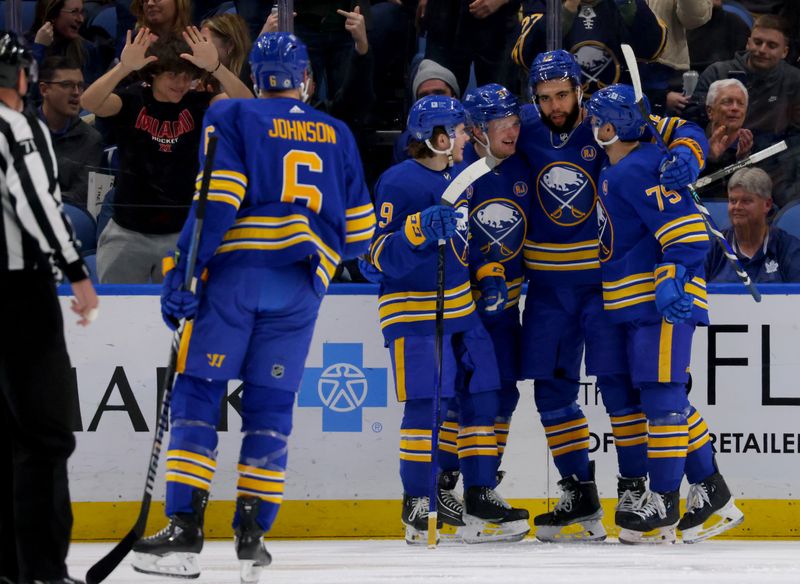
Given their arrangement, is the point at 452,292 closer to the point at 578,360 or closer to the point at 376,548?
the point at 578,360

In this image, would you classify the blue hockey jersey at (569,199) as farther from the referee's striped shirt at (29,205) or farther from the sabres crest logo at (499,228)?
the referee's striped shirt at (29,205)

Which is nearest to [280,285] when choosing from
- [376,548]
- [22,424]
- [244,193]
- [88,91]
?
[244,193]

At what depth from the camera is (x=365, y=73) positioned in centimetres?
527

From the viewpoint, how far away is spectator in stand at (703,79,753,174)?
5.28 m

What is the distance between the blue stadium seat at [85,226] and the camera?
16.5 ft

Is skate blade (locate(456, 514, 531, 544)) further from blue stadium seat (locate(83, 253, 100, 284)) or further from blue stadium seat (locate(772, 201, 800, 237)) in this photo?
blue stadium seat (locate(83, 253, 100, 284))

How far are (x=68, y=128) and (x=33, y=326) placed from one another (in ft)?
→ 6.90

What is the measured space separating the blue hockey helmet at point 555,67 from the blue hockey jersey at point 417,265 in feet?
1.40

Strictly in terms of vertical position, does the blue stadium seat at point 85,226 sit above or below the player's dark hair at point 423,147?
below

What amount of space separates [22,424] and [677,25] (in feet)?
10.4

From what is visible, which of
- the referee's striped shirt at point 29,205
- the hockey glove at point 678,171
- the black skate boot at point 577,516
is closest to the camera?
the referee's striped shirt at point 29,205

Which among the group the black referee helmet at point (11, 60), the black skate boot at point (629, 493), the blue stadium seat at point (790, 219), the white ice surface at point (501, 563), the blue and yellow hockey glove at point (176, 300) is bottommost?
the white ice surface at point (501, 563)

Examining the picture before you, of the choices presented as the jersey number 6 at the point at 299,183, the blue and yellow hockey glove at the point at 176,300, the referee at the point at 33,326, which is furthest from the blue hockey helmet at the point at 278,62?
the referee at the point at 33,326

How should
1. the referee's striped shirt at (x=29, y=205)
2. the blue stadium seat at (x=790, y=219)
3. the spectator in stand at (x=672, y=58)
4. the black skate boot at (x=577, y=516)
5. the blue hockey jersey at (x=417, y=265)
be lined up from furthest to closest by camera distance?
the spectator in stand at (x=672, y=58), the blue stadium seat at (x=790, y=219), the black skate boot at (x=577, y=516), the blue hockey jersey at (x=417, y=265), the referee's striped shirt at (x=29, y=205)
